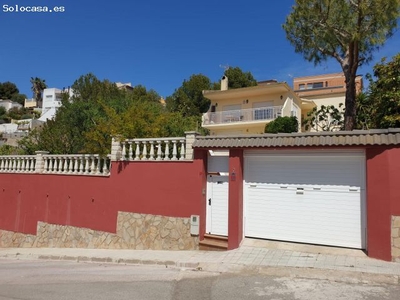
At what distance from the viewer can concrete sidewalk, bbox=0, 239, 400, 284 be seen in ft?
19.5

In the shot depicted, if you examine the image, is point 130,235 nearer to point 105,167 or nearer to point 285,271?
point 105,167

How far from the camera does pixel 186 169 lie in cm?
889

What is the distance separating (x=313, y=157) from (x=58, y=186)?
367 inches

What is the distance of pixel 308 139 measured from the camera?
7.48 meters

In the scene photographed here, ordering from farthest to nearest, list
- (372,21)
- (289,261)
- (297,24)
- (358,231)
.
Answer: (297,24), (372,21), (358,231), (289,261)

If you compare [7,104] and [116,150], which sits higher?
[7,104]

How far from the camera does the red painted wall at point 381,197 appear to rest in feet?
21.8

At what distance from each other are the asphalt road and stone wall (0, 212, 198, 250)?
1.87 m

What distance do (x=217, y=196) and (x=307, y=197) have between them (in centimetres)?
246

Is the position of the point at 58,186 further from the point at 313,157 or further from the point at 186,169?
the point at 313,157

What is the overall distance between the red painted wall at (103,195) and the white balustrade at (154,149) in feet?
0.71

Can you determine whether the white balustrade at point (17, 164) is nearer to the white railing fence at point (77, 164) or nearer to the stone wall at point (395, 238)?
the white railing fence at point (77, 164)

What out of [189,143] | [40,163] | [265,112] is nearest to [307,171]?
[189,143]

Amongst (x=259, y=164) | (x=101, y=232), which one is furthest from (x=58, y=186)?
(x=259, y=164)
